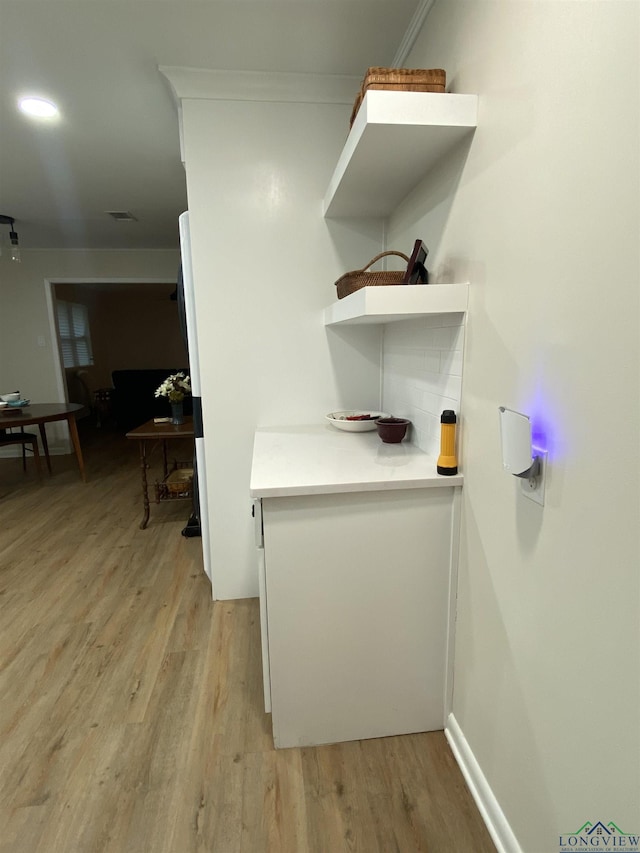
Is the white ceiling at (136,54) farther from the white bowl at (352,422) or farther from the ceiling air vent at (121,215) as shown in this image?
the white bowl at (352,422)

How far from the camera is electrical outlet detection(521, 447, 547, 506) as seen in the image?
2.96ft

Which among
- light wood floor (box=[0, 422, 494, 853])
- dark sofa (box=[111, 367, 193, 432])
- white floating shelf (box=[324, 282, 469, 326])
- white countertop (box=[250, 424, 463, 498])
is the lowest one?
light wood floor (box=[0, 422, 494, 853])

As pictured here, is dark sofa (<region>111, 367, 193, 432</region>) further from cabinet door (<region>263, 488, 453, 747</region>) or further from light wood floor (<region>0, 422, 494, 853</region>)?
cabinet door (<region>263, 488, 453, 747</region>)

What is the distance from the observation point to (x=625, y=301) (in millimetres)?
682

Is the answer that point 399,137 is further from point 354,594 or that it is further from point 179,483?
point 179,483

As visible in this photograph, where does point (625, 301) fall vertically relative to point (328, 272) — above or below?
below

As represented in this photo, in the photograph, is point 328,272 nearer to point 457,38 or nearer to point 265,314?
point 265,314

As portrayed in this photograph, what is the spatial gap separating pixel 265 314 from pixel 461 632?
4.99 feet

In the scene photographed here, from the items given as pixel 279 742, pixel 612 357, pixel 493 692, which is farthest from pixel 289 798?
pixel 612 357

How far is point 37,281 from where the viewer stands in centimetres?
481

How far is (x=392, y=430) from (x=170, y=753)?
133 centimetres

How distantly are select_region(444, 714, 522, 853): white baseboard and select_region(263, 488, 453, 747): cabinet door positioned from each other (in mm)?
78

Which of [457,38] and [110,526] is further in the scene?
[110,526]

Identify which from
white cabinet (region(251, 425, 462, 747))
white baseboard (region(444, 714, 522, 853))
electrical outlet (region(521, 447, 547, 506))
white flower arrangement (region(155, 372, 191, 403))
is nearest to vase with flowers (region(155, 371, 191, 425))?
white flower arrangement (region(155, 372, 191, 403))
